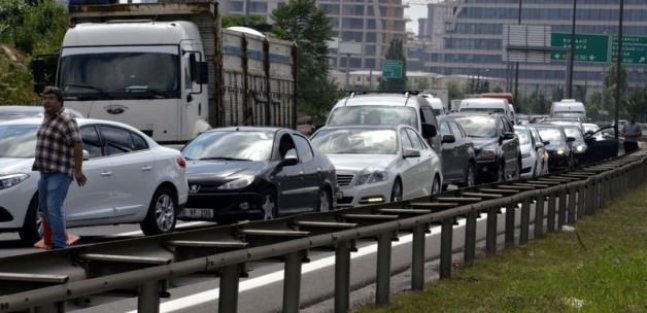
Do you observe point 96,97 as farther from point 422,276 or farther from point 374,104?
point 422,276

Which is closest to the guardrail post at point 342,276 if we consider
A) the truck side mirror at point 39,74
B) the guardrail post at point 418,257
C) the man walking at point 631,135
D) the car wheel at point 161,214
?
the guardrail post at point 418,257

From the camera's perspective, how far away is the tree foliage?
40.8 metres

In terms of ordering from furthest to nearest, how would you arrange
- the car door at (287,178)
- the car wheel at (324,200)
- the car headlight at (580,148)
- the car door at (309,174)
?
the car headlight at (580,148) → the car wheel at (324,200) → the car door at (309,174) → the car door at (287,178)

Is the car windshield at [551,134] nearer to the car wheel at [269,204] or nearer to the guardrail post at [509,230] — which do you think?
the car wheel at [269,204]

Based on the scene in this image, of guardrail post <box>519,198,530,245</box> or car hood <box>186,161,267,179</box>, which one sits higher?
car hood <box>186,161,267,179</box>

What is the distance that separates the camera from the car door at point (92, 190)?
1611 cm

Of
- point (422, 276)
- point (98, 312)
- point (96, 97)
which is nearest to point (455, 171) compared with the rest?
point (96, 97)

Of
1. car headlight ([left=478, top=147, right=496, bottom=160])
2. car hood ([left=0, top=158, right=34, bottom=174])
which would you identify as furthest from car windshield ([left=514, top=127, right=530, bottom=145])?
car hood ([left=0, top=158, right=34, bottom=174])

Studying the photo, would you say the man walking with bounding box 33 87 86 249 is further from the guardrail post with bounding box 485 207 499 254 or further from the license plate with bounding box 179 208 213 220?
the license plate with bounding box 179 208 213 220

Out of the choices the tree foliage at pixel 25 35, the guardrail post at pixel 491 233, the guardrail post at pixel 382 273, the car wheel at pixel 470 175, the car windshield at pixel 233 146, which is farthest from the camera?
the tree foliage at pixel 25 35

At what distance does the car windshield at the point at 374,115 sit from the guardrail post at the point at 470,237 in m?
12.7

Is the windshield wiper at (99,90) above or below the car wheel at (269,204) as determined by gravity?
above

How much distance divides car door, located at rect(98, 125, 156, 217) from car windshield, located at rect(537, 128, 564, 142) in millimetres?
27191

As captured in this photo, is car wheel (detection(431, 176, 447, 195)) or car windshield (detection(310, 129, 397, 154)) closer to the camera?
car windshield (detection(310, 129, 397, 154))
